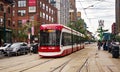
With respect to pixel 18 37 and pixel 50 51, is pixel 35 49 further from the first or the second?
pixel 18 37

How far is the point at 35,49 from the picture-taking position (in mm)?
51406

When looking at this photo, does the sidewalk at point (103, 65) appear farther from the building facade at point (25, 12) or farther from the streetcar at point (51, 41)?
the building facade at point (25, 12)

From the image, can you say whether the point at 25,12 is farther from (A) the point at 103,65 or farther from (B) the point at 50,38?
(A) the point at 103,65

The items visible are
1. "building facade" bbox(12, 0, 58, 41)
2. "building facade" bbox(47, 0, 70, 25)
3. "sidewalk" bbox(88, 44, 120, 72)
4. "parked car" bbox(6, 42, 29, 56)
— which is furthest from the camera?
"building facade" bbox(47, 0, 70, 25)

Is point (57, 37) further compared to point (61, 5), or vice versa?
point (61, 5)

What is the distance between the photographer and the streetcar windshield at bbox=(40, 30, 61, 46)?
3528 centimetres

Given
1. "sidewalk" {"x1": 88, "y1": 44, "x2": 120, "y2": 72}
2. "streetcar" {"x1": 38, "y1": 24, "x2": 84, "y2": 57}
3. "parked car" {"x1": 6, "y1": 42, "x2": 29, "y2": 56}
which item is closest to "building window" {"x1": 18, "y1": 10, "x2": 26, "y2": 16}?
"parked car" {"x1": 6, "y1": 42, "x2": 29, "y2": 56}

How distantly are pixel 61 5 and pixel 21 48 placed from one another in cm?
12213

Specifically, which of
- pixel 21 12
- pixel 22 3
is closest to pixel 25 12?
pixel 21 12

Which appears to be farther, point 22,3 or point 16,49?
point 22,3

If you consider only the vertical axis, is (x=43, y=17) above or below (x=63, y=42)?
above

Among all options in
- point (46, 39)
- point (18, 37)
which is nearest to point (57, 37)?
point (46, 39)

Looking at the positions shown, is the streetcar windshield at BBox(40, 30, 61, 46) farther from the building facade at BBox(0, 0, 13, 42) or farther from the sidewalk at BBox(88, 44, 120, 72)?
the building facade at BBox(0, 0, 13, 42)

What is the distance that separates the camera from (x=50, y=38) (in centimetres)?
3528
